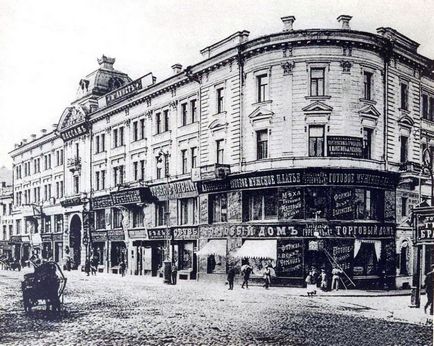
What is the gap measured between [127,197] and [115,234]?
11.6 feet

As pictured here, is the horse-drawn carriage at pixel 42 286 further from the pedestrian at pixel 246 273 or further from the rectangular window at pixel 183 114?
the rectangular window at pixel 183 114

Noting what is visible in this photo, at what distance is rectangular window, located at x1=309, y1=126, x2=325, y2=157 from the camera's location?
845 inches

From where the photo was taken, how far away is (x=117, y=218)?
32656mm

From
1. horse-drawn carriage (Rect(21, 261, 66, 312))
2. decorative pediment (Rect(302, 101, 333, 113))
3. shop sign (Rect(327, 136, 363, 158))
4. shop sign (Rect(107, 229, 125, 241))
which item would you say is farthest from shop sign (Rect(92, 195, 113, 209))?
horse-drawn carriage (Rect(21, 261, 66, 312))

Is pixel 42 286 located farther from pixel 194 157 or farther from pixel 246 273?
pixel 194 157

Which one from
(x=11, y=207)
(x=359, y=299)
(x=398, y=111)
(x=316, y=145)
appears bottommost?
(x=359, y=299)

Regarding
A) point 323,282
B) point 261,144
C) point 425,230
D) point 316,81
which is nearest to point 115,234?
point 261,144

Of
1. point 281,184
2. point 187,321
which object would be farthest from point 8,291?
point 281,184

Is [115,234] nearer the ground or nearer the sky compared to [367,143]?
nearer the ground

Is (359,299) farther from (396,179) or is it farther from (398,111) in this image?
(398,111)

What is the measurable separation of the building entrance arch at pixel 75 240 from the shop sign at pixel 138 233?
7.39 metres

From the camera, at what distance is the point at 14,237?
35.5m

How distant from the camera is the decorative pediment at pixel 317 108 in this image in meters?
21.2

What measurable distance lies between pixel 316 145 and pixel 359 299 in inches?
245
